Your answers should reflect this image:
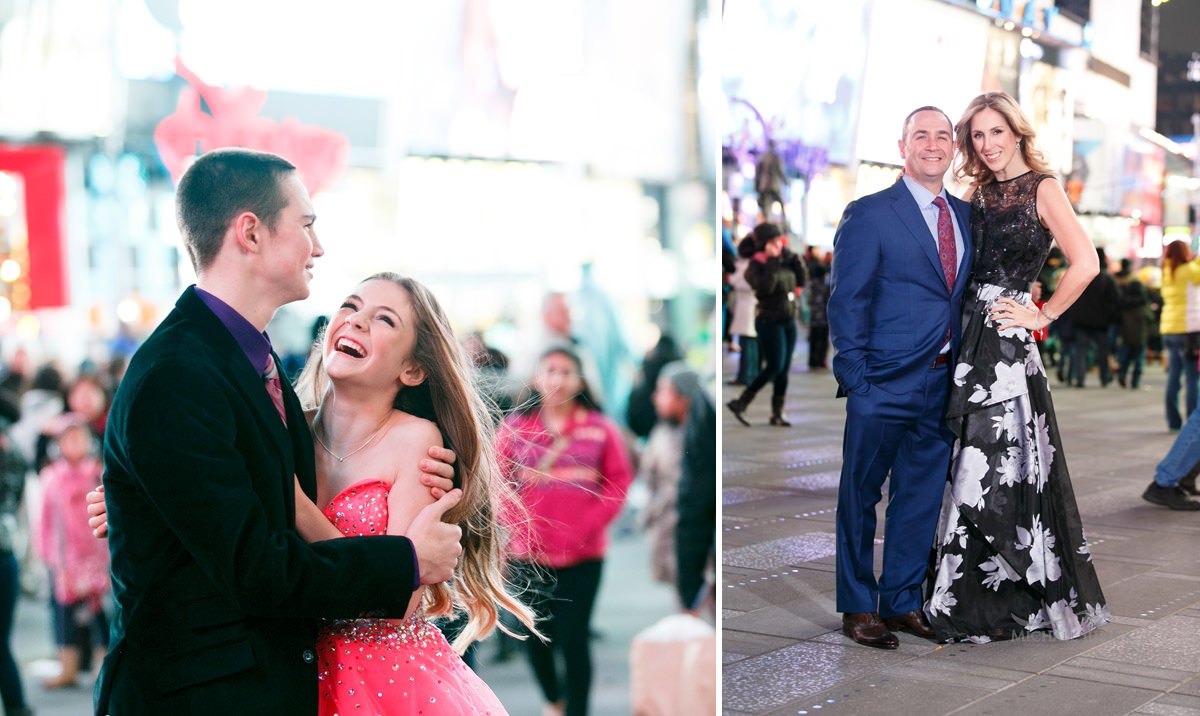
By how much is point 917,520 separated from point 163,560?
3146 millimetres

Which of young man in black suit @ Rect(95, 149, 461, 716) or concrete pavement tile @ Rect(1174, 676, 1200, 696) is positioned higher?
young man in black suit @ Rect(95, 149, 461, 716)

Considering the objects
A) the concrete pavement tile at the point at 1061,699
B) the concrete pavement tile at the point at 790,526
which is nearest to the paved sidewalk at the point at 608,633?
the concrete pavement tile at the point at 1061,699

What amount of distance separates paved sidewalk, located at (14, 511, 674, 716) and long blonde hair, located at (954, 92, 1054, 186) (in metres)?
2.75

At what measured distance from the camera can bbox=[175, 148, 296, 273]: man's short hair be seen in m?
1.93

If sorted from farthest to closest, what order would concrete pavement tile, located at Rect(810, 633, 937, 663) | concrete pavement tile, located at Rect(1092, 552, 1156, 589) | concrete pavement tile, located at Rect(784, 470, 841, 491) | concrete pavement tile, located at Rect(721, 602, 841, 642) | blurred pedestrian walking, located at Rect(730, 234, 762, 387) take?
blurred pedestrian walking, located at Rect(730, 234, 762, 387), concrete pavement tile, located at Rect(784, 470, 841, 491), concrete pavement tile, located at Rect(1092, 552, 1156, 589), concrete pavement tile, located at Rect(721, 602, 841, 642), concrete pavement tile, located at Rect(810, 633, 937, 663)

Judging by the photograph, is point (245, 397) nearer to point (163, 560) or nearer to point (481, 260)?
point (163, 560)

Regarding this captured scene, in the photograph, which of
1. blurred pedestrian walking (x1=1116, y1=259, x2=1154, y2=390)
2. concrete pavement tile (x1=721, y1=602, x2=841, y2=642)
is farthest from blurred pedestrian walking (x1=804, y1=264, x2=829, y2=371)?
concrete pavement tile (x1=721, y1=602, x2=841, y2=642)

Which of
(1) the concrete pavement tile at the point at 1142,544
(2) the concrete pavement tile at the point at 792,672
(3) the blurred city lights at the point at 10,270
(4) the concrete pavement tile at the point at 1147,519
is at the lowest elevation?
(4) the concrete pavement tile at the point at 1147,519

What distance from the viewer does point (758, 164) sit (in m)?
18.5

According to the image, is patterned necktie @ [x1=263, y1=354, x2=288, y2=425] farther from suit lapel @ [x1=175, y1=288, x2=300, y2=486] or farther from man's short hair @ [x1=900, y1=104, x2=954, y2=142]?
man's short hair @ [x1=900, y1=104, x2=954, y2=142]

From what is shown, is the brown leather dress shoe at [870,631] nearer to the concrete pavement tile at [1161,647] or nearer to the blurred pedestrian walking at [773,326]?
the concrete pavement tile at [1161,647]

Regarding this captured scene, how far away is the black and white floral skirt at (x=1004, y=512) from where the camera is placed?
4.60m

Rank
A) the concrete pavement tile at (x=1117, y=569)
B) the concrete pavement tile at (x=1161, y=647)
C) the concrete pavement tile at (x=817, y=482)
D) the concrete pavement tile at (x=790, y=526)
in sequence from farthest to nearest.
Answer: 1. the concrete pavement tile at (x=817, y=482)
2. the concrete pavement tile at (x=790, y=526)
3. the concrete pavement tile at (x=1117, y=569)
4. the concrete pavement tile at (x=1161, y=647)

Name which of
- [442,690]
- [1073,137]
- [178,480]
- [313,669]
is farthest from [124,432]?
[1073,137]
